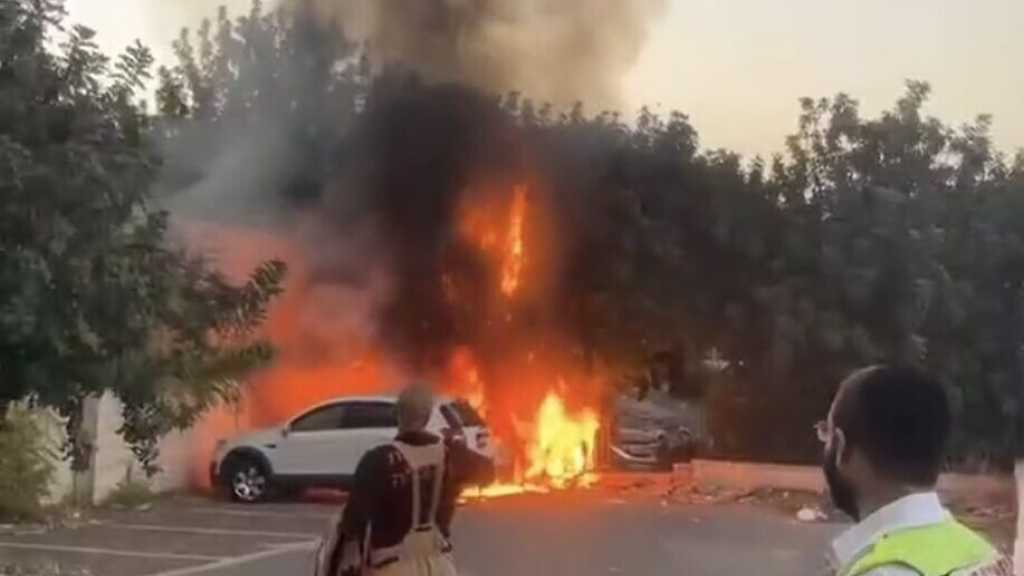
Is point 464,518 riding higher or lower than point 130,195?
lower

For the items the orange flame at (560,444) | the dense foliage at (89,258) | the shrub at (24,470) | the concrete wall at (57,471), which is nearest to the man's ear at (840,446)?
the dense foliage at (89,258)

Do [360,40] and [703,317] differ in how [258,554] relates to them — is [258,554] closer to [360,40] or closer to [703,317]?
[360,40]

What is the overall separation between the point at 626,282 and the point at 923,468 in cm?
1743

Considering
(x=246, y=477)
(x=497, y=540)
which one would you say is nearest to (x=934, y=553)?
(x=497, y=540)

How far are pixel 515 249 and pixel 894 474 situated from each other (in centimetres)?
1764

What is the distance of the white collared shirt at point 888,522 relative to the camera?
2.24 metres

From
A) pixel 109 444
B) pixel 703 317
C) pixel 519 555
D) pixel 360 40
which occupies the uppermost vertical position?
pixel 360 40

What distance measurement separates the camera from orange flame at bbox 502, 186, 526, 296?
19.8m

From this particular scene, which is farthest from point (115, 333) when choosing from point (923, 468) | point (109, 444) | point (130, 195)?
point (109, 444)

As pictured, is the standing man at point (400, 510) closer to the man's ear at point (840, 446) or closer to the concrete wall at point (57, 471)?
the man's ear at point (840, 446)

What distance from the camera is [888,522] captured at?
2270mm

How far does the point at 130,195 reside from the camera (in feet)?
25.0

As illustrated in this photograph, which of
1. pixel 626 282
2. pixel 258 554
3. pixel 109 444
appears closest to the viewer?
pixel 258 554

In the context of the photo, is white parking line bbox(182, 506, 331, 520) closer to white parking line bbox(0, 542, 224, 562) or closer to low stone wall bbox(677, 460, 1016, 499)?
white parking line bbox(0, 542, 224, 562)
